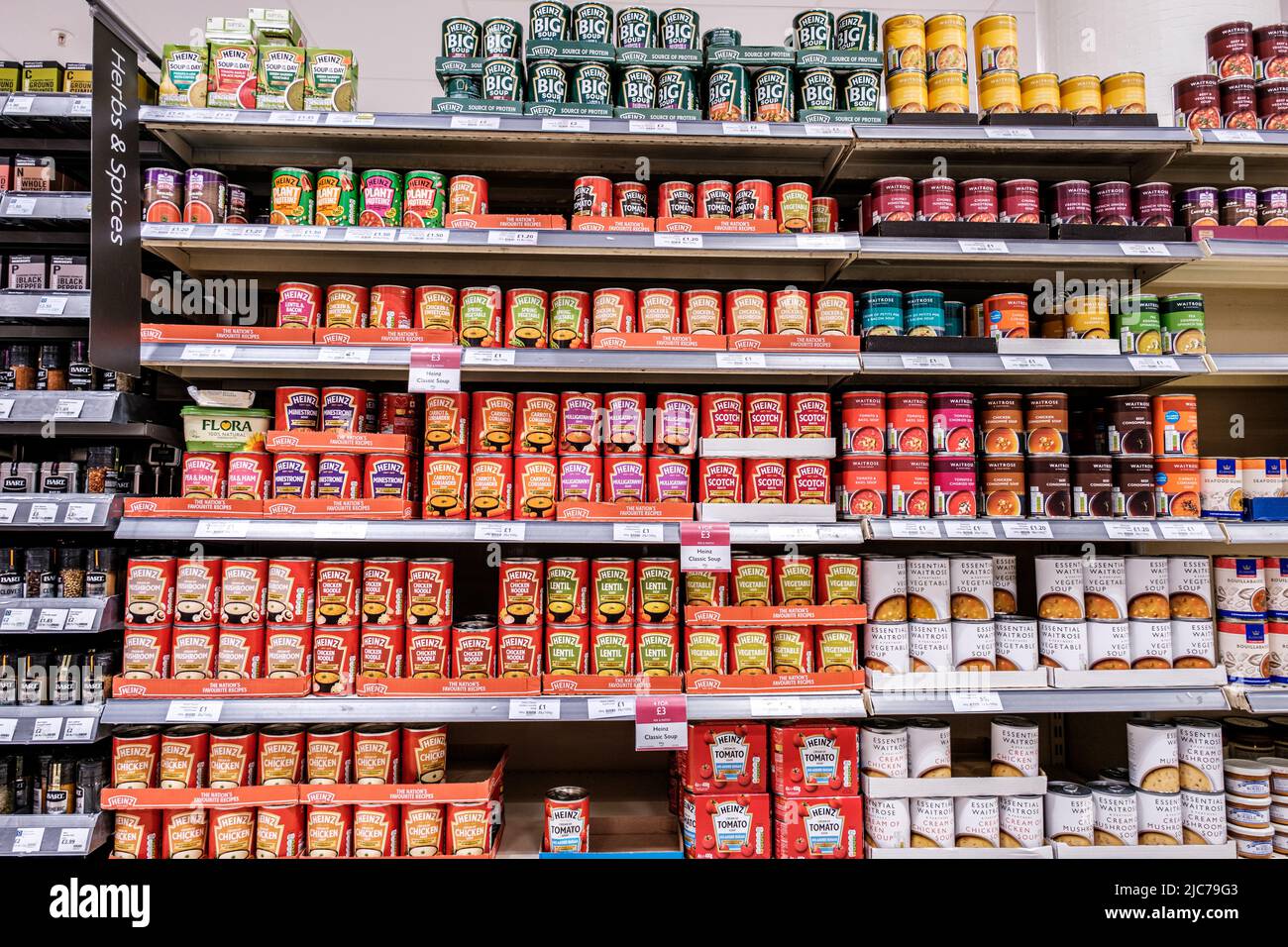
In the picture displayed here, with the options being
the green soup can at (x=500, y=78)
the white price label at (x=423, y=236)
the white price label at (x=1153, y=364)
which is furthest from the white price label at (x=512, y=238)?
the white price label at (x=1153, y=364)

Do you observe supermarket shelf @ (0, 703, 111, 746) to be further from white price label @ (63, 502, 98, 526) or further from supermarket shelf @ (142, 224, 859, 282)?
supermarket shelf @ (142, 224, 859, 282)

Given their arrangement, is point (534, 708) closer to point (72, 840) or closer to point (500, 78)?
point (72, 840)

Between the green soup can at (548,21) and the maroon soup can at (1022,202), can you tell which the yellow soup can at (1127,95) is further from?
the green soup can at (548,21)

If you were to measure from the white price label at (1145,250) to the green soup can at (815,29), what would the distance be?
1031 mm

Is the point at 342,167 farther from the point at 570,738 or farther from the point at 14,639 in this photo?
the point at 570,738

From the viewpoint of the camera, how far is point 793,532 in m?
1.85

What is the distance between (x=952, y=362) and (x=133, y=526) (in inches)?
88.6

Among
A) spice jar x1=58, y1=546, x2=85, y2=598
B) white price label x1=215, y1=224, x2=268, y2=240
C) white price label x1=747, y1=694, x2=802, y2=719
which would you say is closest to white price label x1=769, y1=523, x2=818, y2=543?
white price label x1=747, y1=694, x2=802, y2=719

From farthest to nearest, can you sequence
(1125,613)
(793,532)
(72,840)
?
(1125,613) → (793,532) → (72,840)

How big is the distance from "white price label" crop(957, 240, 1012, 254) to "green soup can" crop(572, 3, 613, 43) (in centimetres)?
118

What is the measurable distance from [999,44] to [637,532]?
5.82 feet

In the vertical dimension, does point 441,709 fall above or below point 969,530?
below

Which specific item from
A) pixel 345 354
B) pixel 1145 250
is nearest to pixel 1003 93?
pixel 1145 250

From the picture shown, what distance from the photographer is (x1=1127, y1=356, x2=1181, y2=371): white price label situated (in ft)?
6.34
